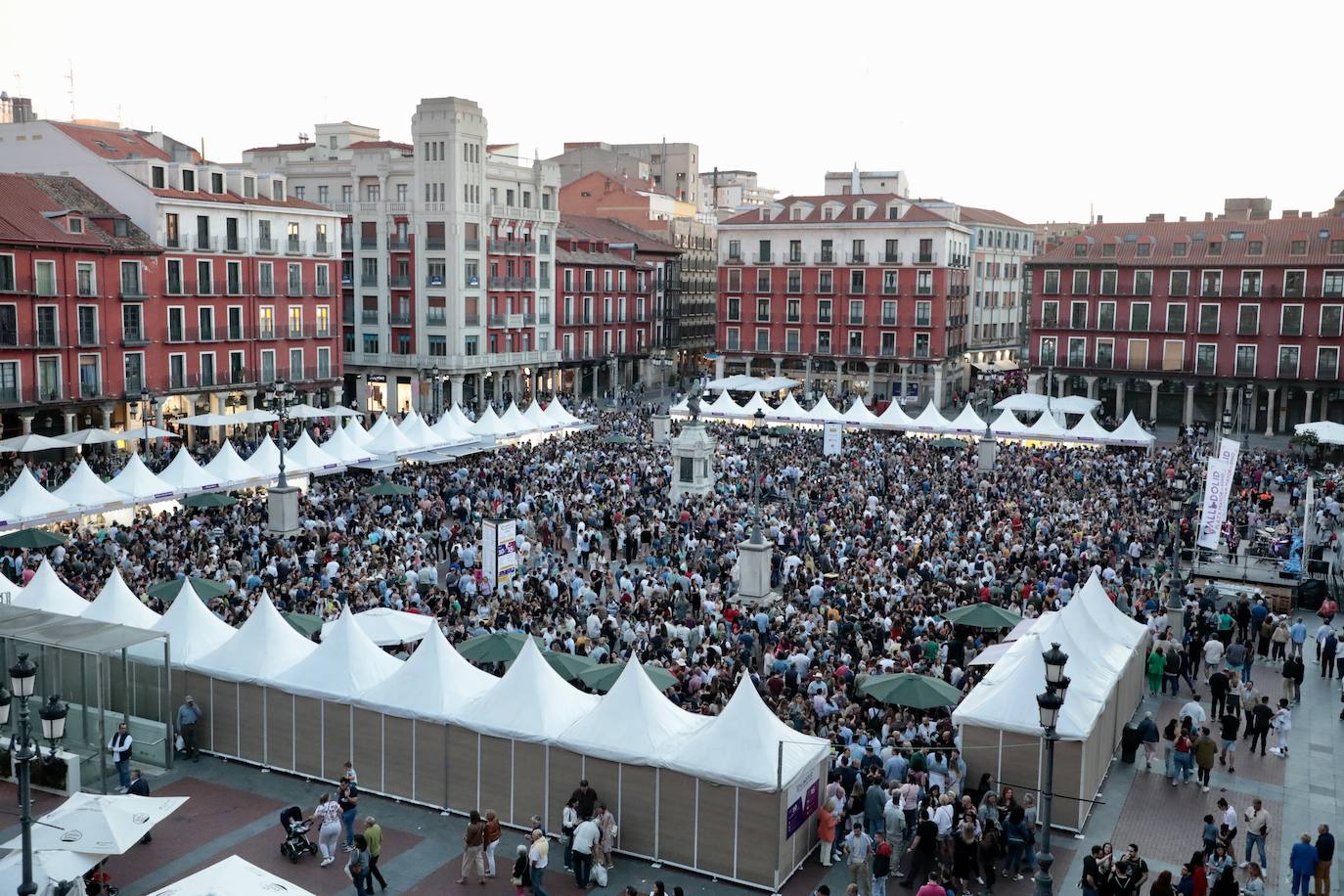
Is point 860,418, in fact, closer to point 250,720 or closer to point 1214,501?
point 1214,501

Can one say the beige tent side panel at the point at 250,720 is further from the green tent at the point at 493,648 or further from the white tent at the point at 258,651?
the green tent at the point at 493,648

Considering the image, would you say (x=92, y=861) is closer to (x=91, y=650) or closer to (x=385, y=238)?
(x=91, y=650)

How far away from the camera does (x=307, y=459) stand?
36062mm

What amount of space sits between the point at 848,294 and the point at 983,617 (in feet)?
165

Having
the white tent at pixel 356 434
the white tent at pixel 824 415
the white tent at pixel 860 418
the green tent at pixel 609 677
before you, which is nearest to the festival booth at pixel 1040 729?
the green tent at pixel 609 677

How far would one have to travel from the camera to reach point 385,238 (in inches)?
2447

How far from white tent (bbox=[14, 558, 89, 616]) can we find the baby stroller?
8128 millimetres


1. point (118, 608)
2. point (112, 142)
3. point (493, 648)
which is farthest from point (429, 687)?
point (112, 142)

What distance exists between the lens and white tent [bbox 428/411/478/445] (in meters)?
41.8

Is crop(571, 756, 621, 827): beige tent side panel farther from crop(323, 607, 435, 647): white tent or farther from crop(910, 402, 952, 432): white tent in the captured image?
crop(910, 402, 952, 432): white tent

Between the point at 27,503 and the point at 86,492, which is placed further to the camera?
the point at 86,492

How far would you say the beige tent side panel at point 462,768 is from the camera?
52.5 feet

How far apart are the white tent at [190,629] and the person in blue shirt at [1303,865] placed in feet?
47.6

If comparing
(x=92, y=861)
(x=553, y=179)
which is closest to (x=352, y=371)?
(x=553, y=179)
